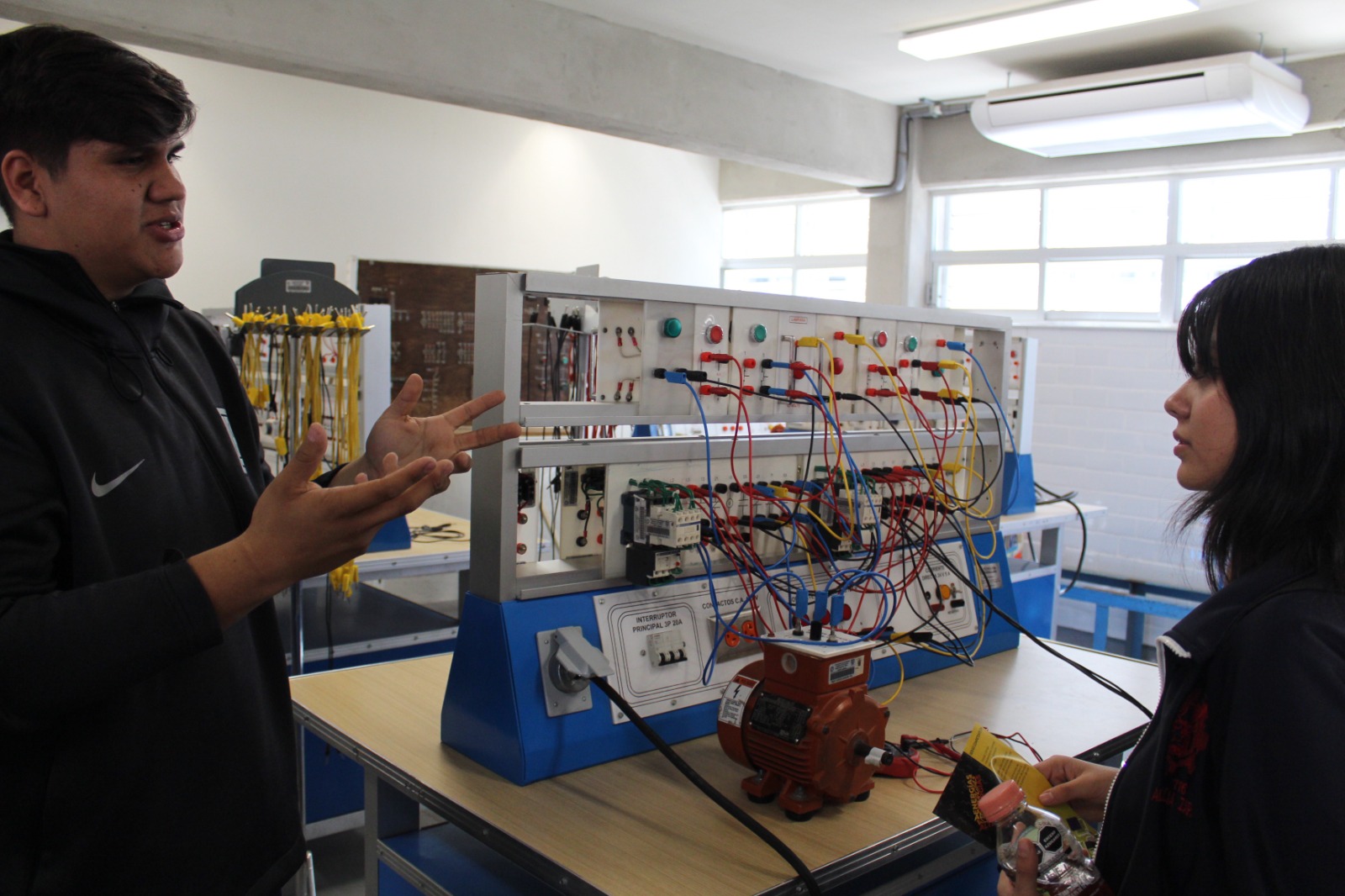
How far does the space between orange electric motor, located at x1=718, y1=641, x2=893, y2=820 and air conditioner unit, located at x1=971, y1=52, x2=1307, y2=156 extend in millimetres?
4123

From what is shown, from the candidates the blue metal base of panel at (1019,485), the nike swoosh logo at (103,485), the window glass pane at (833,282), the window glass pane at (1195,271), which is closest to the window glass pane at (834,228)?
the window glass pane at (833,282)

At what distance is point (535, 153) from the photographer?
7.16m

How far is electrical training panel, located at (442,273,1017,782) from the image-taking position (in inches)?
62.4

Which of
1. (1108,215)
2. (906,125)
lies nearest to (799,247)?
(906,125)

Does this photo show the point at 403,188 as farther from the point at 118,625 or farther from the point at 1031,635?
the point at 118,625

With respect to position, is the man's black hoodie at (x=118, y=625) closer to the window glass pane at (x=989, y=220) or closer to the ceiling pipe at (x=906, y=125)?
the ceiling pipe at (x=906, y=125)

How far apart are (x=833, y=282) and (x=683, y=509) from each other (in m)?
6.50

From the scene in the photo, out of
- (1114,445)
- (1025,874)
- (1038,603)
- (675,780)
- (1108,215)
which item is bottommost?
(1038,603)

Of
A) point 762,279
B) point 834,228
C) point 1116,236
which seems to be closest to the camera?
point 1116,236

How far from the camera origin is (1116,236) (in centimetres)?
591

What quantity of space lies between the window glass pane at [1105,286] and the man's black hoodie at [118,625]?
573 cm

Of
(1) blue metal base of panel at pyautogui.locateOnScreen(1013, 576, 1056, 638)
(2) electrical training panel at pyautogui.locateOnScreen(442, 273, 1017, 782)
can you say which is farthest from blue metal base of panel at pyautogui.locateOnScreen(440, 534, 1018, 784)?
(1) blue metal base of panel at pyautogui.locateOnScreen(1013, 576, 1056, 638)

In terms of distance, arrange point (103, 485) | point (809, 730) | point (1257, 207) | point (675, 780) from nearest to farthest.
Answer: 1. point (103, 485)
2. point (809, 730)
3. point (675, 780)
4. point (1257, 207)

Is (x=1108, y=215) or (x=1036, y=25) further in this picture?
(x=1108, y=215)
